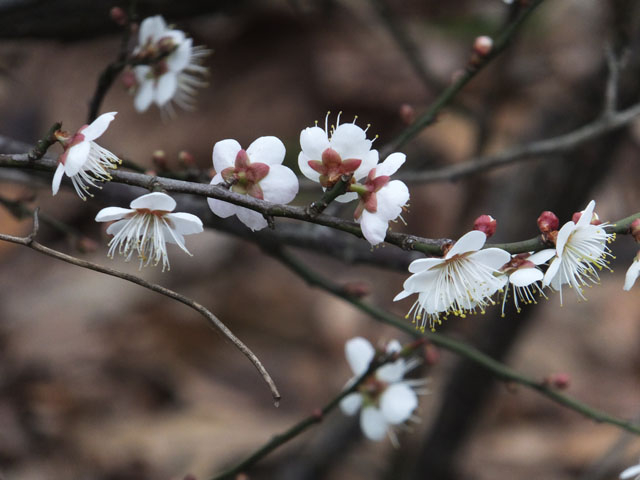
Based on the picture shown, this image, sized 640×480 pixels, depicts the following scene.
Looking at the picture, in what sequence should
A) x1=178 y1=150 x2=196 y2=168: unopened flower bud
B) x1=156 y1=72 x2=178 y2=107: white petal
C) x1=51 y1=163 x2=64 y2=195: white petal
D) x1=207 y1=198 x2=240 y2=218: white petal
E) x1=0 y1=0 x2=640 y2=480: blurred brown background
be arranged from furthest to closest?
x1=0 y1=0 x2=640 y2=480: blurred brown background
x1=156 y1=72 x2=178 y2=107: white petal
x1=178 y1=150 x2=196 y2=168: unopened flower bud
x1=207 y1=198 x2=240 y2=218: white petal
x1=51 y1=163 x2=64 y2=195: white petal

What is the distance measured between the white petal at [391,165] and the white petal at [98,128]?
0.34 metres

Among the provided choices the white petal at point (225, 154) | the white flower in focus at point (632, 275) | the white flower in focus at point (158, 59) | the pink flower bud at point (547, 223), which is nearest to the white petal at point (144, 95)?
the white flower in focus at point (158, 59)

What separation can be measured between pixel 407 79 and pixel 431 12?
625 mm

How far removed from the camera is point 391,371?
137 cm

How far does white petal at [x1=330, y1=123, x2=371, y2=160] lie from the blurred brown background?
1.98 ft

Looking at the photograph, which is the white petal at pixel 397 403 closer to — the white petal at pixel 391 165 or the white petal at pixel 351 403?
the white petal at pixel 351 403

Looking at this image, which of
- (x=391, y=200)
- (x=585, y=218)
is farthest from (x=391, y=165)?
(x=585, y=218)

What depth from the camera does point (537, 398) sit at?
3305 millimetres

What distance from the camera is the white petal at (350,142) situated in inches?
33.7

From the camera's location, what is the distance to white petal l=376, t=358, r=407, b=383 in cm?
136

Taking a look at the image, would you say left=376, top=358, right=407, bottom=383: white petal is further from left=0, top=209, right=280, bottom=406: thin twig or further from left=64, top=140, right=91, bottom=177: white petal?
left=64, top=140, right=91, bottom=177: white petal

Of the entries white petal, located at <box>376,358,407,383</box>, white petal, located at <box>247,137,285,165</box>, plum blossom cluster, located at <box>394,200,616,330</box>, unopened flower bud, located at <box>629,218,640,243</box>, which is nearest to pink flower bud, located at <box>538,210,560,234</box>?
plum blossom cluster, located at <box>394,200,616,330</box>

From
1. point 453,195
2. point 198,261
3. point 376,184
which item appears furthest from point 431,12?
point 376,184

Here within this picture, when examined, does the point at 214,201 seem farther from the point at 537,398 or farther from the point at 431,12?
the point at 431,12
